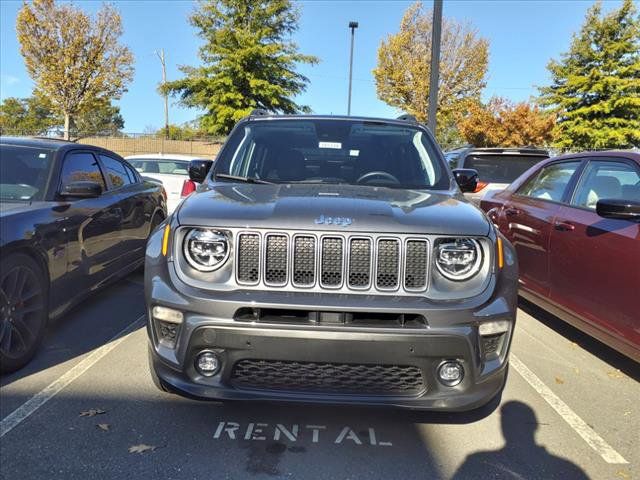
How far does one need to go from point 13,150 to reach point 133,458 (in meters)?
3.14

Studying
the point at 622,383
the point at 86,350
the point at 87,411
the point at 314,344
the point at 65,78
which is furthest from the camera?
→ the point at 65,78

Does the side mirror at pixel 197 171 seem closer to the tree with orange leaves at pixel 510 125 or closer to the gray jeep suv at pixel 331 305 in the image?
the gray jeep suv at pixel 331 305

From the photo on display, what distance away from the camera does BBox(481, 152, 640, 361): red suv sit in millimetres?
3695

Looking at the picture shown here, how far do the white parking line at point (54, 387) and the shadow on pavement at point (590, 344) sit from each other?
4042mm

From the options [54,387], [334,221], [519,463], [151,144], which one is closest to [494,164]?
[519,463]

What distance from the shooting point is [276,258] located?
2.67 m

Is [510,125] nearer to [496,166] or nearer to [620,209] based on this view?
[496,166]

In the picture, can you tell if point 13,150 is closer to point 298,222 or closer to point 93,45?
point 298,222

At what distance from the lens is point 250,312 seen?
2.61 metres

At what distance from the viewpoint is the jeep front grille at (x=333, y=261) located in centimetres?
266

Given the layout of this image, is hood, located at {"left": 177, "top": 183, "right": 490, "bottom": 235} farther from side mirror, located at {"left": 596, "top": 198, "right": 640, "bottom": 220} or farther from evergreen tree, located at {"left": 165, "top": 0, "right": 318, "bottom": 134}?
evergreen tree, located at {"left": 165, "top": 0, "right": 318, "bottom": 134}

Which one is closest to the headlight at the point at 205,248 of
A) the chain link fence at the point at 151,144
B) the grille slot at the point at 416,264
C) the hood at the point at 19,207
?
the grille slot at the point at 416,264

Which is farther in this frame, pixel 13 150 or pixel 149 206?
pixel 149 206

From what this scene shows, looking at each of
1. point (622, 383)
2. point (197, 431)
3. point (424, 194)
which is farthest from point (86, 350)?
point (622, 383)
